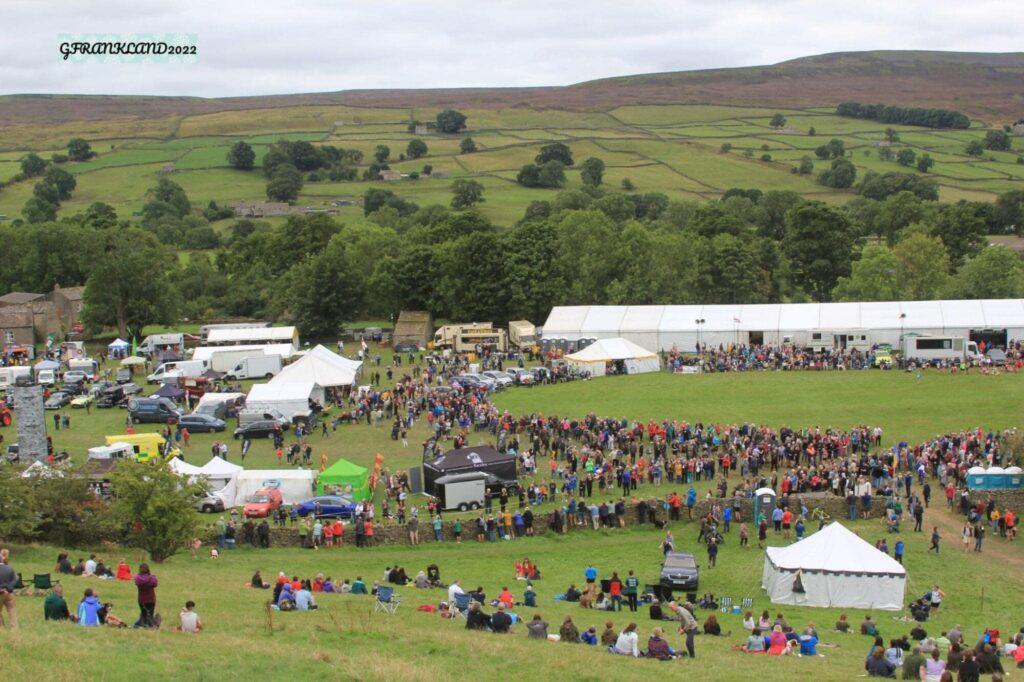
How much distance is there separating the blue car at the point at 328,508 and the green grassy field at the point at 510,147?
270 ft

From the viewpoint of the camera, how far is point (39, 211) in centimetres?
10819

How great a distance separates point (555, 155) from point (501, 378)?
95.0m

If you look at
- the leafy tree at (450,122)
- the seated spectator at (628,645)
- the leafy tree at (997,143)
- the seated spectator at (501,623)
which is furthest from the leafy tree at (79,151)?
the seated spectator at (628,645)

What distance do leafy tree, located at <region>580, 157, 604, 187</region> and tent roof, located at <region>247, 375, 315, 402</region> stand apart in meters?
87.0

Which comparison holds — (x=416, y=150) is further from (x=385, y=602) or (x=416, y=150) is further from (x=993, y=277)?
(x=385, y=602)

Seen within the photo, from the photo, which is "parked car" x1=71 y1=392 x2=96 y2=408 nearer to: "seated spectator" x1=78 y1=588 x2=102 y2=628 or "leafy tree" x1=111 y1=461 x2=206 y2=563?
"leafy tree" x1=111 y1=461 x2=206 y2=563

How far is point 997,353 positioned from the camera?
4647 cm

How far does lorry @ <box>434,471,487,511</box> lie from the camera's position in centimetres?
2936

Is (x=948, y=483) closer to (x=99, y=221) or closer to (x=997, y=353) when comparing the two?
(x=997, y=353)

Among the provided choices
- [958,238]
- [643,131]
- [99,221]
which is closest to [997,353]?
[958,238]

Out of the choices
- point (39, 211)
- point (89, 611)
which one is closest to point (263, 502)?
point (89, 611)

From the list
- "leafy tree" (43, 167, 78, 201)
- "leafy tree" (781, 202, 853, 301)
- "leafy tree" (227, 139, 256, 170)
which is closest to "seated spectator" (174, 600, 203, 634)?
"leafy tree" (781, 202, 853, 301)

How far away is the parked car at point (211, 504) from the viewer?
1163 inches

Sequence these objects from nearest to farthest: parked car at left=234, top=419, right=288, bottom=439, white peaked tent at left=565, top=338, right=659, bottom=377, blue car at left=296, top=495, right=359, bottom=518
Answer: blue car at left=296, top=495, right=359, bottom=518, parked car at left=234, top=419, right=288, bottom=439, white peaked tent at left=565, top=338, right=659, bottom=377
